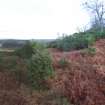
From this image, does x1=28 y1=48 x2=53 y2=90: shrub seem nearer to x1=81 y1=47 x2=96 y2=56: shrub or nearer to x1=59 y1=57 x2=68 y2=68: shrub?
x1=59 y1=57 x2=68 y2=68: shrub

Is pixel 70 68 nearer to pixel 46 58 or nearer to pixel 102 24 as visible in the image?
pixel 46 58

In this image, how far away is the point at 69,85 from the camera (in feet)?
34.8

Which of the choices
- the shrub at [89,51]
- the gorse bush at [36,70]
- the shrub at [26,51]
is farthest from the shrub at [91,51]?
the shrub at [26,51]

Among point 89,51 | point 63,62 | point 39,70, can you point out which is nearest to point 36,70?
point 39,70

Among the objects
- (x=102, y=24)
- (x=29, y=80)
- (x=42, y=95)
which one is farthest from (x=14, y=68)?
(x=102, y=24)

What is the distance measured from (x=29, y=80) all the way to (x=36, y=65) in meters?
0.51

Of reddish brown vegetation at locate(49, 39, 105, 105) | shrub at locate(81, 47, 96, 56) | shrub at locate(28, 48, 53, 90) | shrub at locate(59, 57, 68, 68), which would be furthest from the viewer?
shrub at locate(81, 47, 96, 56)

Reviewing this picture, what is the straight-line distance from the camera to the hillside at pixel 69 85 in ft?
32.7

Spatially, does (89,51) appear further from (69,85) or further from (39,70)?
(39,70)

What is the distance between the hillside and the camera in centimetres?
995

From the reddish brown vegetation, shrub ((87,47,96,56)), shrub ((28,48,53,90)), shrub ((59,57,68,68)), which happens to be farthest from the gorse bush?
shrub ((87,47,96,56))

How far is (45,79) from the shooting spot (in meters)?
10.7

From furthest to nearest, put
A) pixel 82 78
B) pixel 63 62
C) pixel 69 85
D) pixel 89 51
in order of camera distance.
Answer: pixel 89 51 < pixel 63 62 < pixel 82 78 < pixel 69 85

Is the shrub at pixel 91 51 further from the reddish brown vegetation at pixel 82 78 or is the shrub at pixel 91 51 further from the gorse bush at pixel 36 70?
the gorse bush at pixel 36 70
